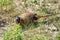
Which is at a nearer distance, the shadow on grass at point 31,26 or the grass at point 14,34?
the grass at point 14,34

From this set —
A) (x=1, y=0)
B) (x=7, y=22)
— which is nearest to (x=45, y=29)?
(x=7, y=22)

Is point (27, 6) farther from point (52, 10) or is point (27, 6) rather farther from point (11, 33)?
point (11, 33)

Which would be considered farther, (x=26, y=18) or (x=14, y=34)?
(x=26, y=18)

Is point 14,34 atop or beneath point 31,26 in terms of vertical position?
atop

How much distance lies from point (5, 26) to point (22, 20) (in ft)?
1.04

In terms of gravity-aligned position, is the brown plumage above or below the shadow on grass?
above

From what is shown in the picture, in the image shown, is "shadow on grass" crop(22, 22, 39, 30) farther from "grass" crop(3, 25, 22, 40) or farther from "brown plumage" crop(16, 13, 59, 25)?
"grass" crop(3, 25, 22, 40)

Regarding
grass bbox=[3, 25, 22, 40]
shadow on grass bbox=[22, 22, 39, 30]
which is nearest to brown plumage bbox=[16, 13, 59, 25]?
shadow on grass bbox=[22, 22, 39, 30]

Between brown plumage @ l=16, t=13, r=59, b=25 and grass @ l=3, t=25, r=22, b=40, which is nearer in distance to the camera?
grass @ l=3, t=25, r=22, b=40

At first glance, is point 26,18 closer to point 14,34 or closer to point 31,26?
point 31,26

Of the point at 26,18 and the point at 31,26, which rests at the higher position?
the point at 26,18

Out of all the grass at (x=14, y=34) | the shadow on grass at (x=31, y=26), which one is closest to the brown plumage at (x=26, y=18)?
the shadow on grass at (x=31, y=26)

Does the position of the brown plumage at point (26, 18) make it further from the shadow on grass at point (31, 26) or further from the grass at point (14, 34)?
the grass at point (14, 34)

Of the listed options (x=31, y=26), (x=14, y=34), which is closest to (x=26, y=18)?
(x=31, y=26)
